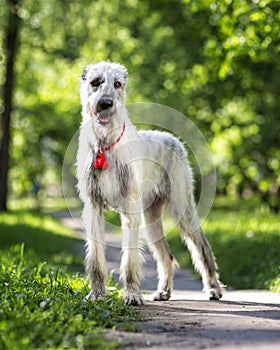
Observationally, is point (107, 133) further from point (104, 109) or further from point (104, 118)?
point (104, 109)

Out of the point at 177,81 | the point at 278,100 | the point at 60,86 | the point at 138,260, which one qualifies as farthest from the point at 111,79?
the point at 60,86

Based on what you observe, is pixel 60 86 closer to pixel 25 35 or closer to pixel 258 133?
pixel 25 35

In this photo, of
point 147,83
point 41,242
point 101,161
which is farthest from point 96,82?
point 147,83

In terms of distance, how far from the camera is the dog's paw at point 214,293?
729cm

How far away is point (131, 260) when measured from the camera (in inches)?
255

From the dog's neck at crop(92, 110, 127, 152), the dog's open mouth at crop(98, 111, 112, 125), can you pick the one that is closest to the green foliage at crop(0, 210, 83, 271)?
the dog's neck at crop(92, 110, 127, 152)

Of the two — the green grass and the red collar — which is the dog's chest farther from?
the green grass

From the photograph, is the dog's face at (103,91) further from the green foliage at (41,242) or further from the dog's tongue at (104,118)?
the green foliage at (41,242)

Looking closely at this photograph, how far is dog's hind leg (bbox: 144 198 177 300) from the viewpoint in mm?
7562

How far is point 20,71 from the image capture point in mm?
24016

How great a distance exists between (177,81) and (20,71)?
6049mm

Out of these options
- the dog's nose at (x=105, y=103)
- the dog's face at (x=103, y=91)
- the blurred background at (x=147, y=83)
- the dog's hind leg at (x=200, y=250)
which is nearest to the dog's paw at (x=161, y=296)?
the dog's hind leg at (x=200, y=250)

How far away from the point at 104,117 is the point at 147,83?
16033 millimetres

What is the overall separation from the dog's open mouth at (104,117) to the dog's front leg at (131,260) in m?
0.96
